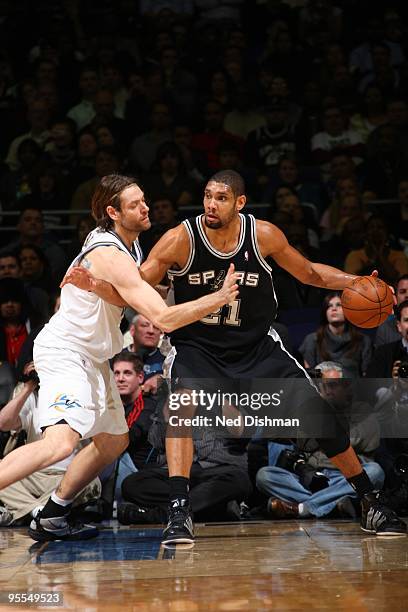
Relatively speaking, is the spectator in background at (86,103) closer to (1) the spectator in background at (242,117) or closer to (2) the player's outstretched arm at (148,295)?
(1) the spectator in background at (242,117)

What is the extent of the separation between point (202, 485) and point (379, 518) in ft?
4.28

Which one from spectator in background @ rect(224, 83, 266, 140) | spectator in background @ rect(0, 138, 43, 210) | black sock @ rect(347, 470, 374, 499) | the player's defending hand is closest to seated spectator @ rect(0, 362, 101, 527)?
black sock @ rect(347, 470, 374, 499)

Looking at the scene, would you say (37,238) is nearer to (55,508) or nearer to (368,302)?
(55,508)

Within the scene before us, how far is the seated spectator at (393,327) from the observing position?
7.24 metres

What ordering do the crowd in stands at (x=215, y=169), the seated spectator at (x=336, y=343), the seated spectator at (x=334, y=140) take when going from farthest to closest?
the seated spectator at (x=334, y=140) < the seated spectator at (x=336, y=343) < the crowd in stands at (x=215, y=169)

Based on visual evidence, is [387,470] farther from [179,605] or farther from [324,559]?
[179,605]

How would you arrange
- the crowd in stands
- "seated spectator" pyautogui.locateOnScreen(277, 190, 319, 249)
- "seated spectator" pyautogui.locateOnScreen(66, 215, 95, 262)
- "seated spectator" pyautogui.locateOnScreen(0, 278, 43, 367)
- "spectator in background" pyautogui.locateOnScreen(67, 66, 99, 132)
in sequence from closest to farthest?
the crowd in stands, "seated spectator" pyautogui.locateOnScreen(0, 278, 43, 367), "seated spectator" pyautogui.locateOnScreen(66, 215, 95, 262), "seated spectator" pyautogui.locateOnScreen(277, 190, 319, 249), "spectator in background" pyautogui.locateOnScreen(67, 66, 99, 132)

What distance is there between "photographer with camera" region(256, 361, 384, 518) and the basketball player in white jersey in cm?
134

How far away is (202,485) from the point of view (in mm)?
6285

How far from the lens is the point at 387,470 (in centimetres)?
656

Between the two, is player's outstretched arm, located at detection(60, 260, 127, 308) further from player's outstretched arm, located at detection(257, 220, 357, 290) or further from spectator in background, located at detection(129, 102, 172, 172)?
spectator in background, located at detection(129, 102, 172, 172)

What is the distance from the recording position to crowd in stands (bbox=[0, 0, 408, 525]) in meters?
6.48

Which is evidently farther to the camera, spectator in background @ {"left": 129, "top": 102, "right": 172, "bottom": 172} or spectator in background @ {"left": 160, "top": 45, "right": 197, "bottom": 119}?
spectator in background @ {"left": 160, "top": 45, "right": 197, "bottom": 119}

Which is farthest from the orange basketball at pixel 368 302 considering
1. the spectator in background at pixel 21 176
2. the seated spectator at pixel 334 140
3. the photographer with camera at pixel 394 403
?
the spectator in background at pixel 21 176
